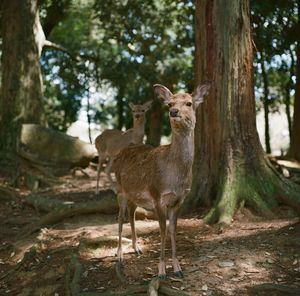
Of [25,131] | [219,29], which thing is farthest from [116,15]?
[219,29]

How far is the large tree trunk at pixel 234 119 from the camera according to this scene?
8648mm

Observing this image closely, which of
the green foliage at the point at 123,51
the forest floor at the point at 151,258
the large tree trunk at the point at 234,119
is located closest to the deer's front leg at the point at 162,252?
the forest floor at the point at 151,258

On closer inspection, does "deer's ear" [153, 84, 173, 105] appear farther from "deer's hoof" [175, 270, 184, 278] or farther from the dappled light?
"deer's hoof" [175, 270, 184, 278]

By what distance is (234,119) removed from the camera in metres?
8.68

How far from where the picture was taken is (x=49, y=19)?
18.4 meters

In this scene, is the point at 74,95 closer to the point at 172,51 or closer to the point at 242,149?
the point at 172,51

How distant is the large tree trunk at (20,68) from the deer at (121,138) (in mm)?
2521

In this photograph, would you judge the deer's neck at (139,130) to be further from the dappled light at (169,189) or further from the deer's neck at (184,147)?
the deer's neck at (184,147)

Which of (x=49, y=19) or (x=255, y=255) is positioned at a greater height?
(x=49, y=19)

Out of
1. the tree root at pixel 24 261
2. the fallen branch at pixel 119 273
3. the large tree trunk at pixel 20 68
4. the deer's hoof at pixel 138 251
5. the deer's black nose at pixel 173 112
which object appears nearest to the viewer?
the deer's black nose at pixel 173 112

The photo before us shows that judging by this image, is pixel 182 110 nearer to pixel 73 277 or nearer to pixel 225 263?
pixel 225 263

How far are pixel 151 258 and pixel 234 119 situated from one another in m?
2.71

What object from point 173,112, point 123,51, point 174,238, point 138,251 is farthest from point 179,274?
point 123,51

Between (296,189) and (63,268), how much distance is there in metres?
3.85
